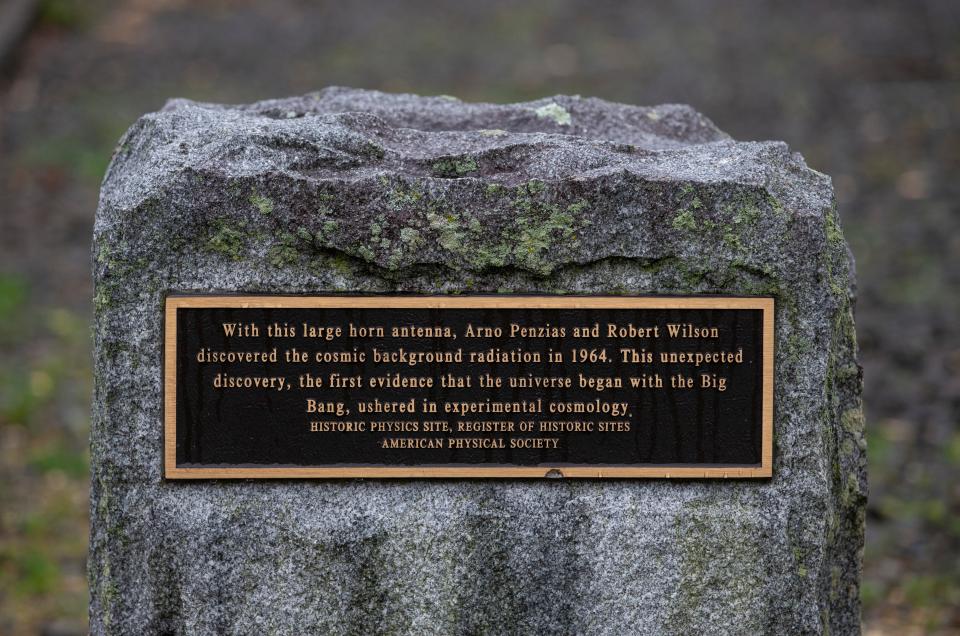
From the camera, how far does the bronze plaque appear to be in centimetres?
312

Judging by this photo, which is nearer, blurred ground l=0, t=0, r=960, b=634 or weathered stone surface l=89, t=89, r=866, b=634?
weathered stone surface l=89, t=89, r=866, b=634

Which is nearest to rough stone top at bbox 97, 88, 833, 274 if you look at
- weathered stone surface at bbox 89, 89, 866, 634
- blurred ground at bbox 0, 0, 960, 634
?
weathered stone surface at bbox 89, 89, 866, 634

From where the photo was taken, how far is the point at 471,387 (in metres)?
3.16

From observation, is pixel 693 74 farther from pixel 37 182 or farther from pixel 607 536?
pixel 607 536

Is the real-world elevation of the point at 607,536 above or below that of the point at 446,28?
below

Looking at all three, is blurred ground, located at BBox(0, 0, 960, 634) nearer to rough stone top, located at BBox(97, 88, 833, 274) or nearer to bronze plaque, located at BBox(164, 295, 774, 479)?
bronze plaque, located at BBox(164, 295, 774, 479)

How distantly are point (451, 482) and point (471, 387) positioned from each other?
273 mm

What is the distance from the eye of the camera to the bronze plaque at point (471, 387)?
3.12 meters

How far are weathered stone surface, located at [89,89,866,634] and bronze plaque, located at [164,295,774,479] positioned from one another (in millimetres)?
55

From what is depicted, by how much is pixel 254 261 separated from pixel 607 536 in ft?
4.05

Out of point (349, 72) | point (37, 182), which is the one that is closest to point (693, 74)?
point (349, 72)

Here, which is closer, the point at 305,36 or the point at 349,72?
the point at 349,72

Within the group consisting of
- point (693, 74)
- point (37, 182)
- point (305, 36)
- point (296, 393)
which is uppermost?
point (305, 36)

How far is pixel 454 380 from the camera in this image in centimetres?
316
